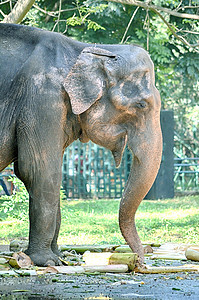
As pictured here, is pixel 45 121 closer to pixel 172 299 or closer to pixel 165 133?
pixel 172 299

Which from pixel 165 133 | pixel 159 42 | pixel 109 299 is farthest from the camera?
pixel 165 133

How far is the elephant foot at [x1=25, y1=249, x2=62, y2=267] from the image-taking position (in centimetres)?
543

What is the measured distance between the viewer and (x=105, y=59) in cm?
577

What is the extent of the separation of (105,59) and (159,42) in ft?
30.7

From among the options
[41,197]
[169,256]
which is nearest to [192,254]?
[169,256]

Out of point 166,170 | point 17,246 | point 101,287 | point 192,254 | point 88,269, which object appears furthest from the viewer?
point 166,170

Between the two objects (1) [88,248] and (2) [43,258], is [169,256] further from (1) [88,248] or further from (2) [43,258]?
(2) [43,258]

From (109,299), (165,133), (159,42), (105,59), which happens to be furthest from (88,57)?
(165,133)

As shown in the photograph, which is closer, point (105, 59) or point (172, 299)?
point (172, 299)

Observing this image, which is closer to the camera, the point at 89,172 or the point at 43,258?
the point at 43,258

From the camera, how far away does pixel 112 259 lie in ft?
17.8

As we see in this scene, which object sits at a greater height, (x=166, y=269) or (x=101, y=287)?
(x=101, y=287)

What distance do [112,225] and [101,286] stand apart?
548 centimetres

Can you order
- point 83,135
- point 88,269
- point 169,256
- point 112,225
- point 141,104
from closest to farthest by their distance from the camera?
point 88,269
point 141,104
point 83,135
point 169,256
point 112,225
